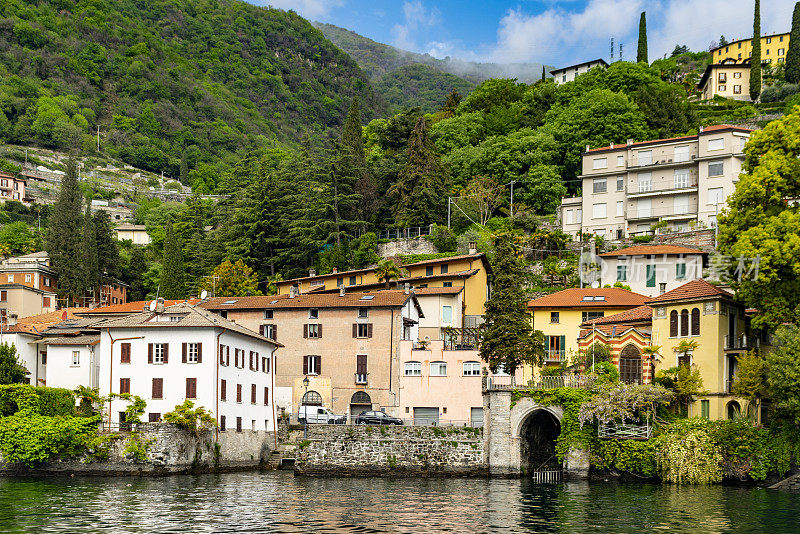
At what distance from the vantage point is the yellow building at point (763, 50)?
164750 mm

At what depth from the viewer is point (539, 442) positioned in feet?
201

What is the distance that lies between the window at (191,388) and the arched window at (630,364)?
86.1 feet

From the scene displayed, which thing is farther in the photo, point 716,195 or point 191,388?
point 716,195

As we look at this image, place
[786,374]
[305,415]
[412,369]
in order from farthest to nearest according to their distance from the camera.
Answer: [412,369]
[305,415]
[786,374]

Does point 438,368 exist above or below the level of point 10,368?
above

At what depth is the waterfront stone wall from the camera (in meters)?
57.6

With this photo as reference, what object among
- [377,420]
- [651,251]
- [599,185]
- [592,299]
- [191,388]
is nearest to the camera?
[191,388]

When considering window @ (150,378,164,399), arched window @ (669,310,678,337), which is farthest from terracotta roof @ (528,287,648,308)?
window @ (150,378,164,399)

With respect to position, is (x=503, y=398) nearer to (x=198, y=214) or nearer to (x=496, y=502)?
(x=496, y=502)

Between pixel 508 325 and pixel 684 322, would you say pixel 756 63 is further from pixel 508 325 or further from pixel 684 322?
pixel 508 325

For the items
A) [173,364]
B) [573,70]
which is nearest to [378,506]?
[173,364]

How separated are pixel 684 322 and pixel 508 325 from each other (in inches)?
422

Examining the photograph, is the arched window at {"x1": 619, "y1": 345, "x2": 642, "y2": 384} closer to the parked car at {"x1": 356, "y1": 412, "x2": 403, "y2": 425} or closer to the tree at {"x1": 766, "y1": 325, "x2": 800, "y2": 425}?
the tree at {"x1": 766, "y1": 325, "x2": 800, "y2": 425}

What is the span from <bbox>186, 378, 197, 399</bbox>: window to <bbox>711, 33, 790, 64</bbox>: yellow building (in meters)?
128
